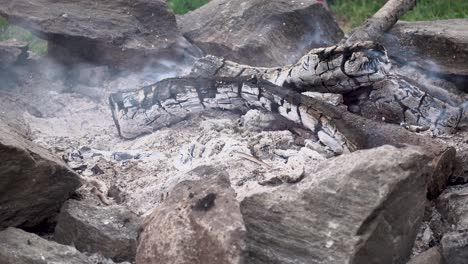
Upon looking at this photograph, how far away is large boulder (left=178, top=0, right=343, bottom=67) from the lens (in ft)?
12.5

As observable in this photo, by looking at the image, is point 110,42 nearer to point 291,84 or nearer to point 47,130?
point 47,130

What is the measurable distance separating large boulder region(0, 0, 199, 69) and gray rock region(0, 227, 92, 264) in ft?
5.61

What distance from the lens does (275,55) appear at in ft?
12.6

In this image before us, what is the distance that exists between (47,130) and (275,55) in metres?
1.30

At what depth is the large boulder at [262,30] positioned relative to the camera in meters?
3.82

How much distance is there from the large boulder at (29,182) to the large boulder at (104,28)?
1.36 meters

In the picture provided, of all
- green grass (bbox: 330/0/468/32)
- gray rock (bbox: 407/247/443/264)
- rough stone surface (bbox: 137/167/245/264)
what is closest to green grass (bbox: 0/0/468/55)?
green grass (bbox: 330/0/468/32)

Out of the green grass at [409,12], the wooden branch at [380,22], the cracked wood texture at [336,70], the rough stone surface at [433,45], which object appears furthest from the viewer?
the green grass at [409,12]

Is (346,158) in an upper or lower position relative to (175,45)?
upper

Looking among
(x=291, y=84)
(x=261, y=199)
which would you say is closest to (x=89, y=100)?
(x=291, y=84)

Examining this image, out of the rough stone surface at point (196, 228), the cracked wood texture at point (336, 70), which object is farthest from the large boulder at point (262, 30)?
the rough stone surface at point (196, 228)

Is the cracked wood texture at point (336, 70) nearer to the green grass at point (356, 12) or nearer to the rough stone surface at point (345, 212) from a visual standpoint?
the rough stone surface at point (345, 212)

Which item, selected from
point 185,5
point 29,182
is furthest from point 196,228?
point 185,5

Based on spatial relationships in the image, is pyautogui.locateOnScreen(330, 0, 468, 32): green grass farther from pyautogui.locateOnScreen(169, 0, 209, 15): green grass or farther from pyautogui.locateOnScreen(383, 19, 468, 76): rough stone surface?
pyautogui.locateOnScreen(383, 19, 468, 76): rough stone surface
